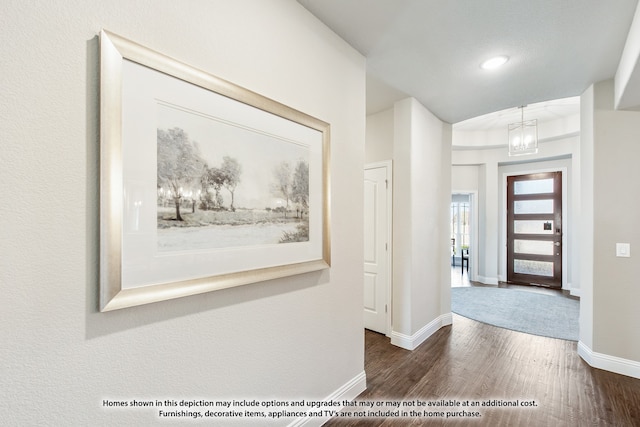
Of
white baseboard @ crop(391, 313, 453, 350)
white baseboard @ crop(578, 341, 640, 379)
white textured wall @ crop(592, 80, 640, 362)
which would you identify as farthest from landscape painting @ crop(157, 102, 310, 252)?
white baseboard @ crop(578, 341, 640, 379)

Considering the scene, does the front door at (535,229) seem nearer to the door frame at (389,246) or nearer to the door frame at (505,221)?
the door frame at (505,221)

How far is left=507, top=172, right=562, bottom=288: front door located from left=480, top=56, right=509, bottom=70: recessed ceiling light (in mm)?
4402

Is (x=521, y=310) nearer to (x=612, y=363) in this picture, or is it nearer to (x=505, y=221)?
(x=612, y=363)

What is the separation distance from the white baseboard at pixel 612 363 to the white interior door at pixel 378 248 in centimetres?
182

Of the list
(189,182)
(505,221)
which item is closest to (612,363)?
(189,182)

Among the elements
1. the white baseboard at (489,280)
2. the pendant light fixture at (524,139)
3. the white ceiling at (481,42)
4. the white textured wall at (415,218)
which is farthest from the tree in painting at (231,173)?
the white baseboard at (489,280)

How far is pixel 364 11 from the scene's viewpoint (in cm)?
177

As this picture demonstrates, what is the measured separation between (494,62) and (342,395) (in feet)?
9.14

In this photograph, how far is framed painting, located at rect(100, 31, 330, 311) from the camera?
971 mm

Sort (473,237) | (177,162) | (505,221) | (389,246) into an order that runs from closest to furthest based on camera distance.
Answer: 1. (177,162)
2. (389,246)
3. (505,221)
4. (473,237)

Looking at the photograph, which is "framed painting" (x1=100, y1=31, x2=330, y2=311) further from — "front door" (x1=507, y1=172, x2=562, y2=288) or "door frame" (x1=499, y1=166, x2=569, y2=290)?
"front door" (x1=507, y1=172, x2=562, y2=288)

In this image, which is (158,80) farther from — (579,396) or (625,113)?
(625,113)

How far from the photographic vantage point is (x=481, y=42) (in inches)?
80.4

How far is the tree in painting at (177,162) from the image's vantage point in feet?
3.59
